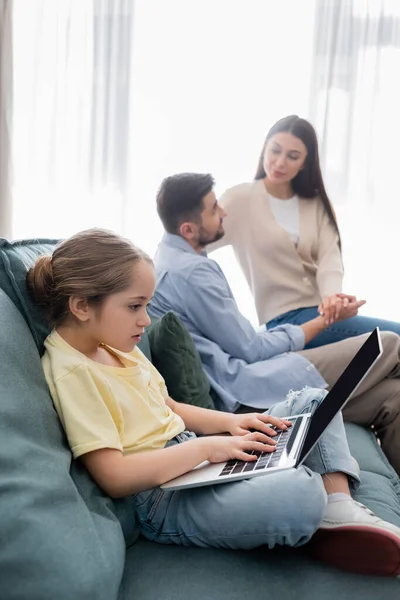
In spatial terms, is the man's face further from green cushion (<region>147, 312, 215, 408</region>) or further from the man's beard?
green cushion (<region>147, 312, 215, 408</region>)

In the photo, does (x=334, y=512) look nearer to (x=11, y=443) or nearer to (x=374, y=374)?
(x=11, y=443)

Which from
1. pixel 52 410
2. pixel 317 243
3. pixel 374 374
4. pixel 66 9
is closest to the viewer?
pixel 52 410

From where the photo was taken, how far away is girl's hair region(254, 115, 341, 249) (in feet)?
9.61

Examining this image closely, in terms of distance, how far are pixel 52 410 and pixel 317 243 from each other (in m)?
2.00

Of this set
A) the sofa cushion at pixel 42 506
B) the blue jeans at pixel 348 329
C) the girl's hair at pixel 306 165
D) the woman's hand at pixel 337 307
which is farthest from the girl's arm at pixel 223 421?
the girl's hair at pixel 306 165

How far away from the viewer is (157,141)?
394cm

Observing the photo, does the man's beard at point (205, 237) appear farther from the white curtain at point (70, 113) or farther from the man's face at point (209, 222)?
the white curtain at point (70, 113)

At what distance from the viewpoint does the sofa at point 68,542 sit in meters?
0.94

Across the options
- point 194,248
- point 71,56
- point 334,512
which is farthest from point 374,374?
point 71,56

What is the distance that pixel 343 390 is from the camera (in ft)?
3.98

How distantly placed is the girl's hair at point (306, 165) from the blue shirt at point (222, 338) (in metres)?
1.01

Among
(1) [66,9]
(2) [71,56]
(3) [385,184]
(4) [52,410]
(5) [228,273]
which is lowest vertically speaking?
(5) [228,273]

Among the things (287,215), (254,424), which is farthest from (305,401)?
(287,215)

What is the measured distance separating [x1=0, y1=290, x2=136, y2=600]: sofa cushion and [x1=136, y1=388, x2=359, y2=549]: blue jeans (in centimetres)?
8
